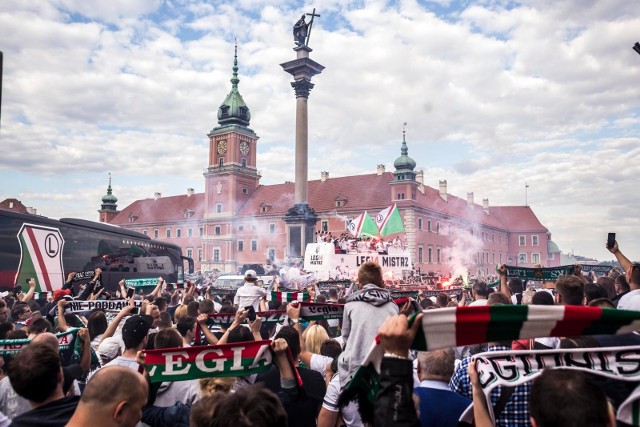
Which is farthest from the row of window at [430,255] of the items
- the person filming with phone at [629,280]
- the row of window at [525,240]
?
the person filming with phone at [629,280]

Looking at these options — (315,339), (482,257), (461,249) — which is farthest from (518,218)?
(315,339)

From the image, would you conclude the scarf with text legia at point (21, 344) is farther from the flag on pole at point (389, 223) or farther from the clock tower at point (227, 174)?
the clock tower at point (227, 174)

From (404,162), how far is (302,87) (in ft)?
83.5

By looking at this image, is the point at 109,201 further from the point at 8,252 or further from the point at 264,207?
the point at 8,252

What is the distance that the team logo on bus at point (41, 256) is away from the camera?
19219 millimetres

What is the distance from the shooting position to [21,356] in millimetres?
3348

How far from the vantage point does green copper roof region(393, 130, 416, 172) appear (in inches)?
2559

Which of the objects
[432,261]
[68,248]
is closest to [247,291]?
[68,248]

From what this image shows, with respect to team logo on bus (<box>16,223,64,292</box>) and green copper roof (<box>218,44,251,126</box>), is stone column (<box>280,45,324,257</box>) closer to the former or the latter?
team logo on bus (<box>16,223,64,292</box>)

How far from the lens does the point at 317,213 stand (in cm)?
7156

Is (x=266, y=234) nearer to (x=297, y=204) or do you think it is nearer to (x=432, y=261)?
(x=432, y=261)

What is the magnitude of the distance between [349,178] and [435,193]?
518 inches

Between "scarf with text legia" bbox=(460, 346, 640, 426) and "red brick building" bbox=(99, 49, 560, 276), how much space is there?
6075 cm

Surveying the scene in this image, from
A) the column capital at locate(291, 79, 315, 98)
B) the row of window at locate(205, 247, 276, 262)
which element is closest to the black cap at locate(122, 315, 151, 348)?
the column capital at locate(291, 79, 315, 98)
